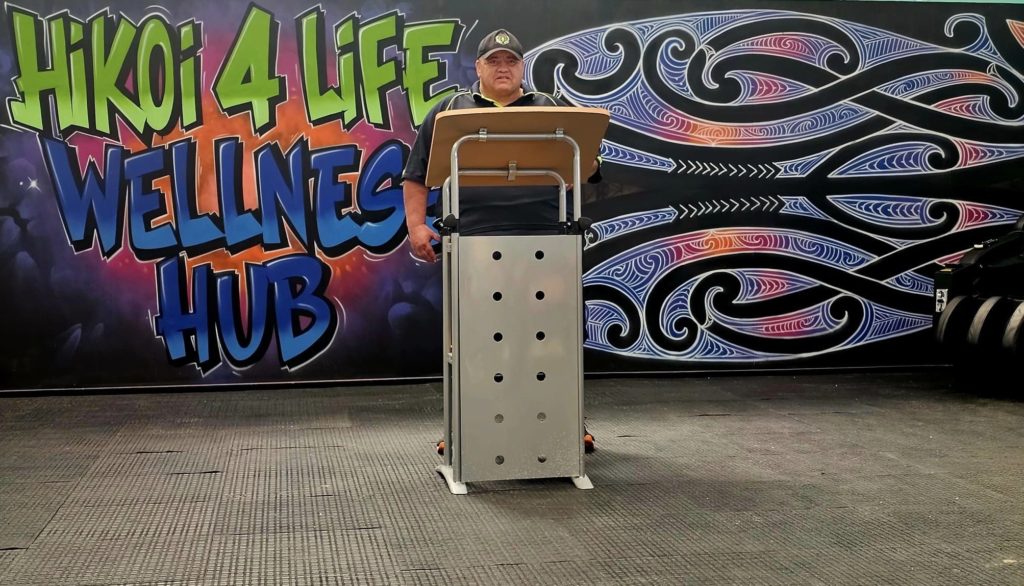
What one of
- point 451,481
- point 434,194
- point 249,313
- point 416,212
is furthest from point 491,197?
point 249,313

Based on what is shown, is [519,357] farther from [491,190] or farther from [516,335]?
[491,190]

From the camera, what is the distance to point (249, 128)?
206 inches

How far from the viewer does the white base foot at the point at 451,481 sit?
303 centimetres

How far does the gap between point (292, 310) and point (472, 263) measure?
8.34 feet

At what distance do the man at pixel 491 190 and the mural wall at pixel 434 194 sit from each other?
6.39ft

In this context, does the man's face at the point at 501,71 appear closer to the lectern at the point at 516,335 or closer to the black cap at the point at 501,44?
the black cap at the point at 501,44

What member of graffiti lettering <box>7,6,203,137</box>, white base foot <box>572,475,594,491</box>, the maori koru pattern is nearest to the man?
white base foot <box>572,475,594,491</box>

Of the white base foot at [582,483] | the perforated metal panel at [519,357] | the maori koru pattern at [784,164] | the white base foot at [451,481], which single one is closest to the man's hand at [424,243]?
the perforated metal panel at [519,357]

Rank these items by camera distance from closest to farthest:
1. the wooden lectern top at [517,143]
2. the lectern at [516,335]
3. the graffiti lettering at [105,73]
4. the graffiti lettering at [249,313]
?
1. the wooden lectern top at [517,143]
2. the lectern at [516,335]
3. the graffiti lettering at [105,73]
4. the graffiti lettering at [249,313]

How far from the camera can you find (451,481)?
310 centimetres

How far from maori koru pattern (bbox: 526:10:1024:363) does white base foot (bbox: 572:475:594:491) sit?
247 centimetres

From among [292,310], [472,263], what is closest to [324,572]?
[472,263]

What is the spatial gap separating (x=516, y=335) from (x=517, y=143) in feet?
1.95

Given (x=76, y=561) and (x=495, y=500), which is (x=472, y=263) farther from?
(x=76, y=561)
